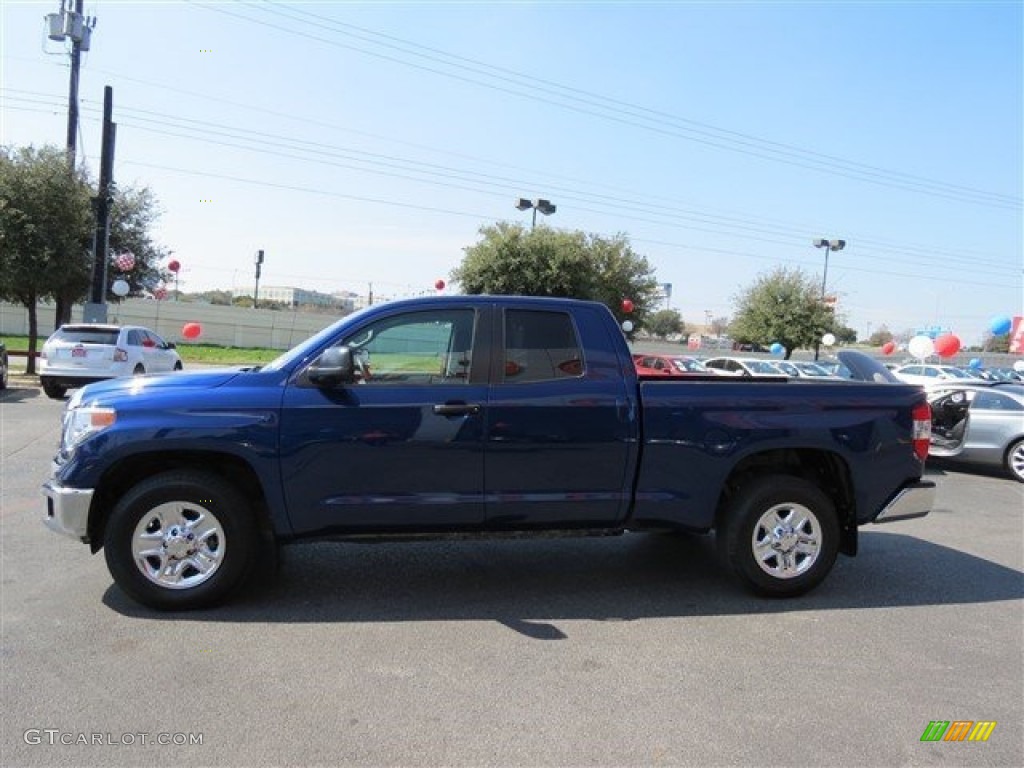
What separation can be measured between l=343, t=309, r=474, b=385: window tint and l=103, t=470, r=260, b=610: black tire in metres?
1.14

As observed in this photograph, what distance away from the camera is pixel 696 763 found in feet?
10.3

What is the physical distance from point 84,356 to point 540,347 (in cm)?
1422

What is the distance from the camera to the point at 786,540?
5059 millimetres

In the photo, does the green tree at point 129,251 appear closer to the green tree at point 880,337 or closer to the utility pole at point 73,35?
the utility pole at point 73,35

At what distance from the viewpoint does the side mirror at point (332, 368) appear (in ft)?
14.5

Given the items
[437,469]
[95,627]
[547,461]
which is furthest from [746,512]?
[95,627]

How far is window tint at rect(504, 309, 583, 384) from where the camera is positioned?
15.9ft

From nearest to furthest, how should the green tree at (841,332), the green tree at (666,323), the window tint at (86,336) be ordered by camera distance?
1. the window tint at (86,336)
2. the green tree at (841,332)
3. the green tree at (666,323)

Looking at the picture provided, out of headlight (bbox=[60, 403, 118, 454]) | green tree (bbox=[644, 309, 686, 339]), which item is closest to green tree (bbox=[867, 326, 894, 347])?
green tree (bbox=[644, 309, 686, 339])

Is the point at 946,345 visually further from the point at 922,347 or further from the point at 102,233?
the point at 102,233

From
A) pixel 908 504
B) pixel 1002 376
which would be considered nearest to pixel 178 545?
pixel 908 504

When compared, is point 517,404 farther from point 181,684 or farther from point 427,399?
point 181,684

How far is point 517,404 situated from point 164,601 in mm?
2351

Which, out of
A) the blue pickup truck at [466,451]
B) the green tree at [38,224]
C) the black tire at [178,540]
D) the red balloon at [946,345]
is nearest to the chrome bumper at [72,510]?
the blue pickup truck at [466,451]
